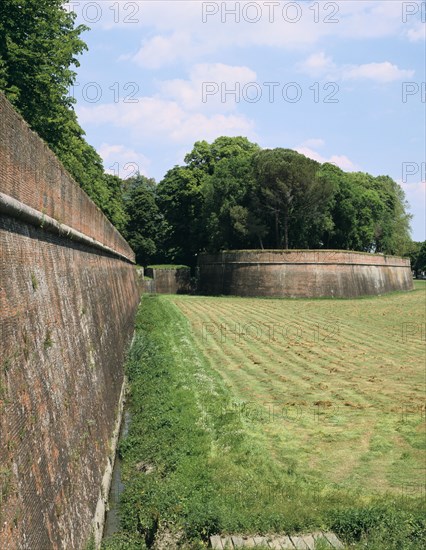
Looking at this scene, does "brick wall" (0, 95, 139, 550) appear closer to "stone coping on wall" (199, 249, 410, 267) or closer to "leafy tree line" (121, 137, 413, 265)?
"stone coping on wall" (199, 249, 410, 267)

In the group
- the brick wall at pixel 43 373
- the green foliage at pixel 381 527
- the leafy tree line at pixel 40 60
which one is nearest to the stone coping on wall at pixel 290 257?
the leafy tree line at pixel 40 60

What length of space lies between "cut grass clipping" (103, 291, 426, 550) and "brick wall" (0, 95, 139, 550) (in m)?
0.92

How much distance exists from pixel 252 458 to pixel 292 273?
3159 cm

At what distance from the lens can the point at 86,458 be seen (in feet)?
23.4

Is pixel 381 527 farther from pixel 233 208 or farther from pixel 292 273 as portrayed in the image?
pixel 233 208

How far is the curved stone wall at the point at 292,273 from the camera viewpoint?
39969 millimetres

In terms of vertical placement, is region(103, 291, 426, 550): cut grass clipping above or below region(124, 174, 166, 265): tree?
below

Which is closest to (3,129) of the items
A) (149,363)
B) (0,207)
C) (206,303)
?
(0,207)

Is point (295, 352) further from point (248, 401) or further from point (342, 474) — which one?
point (342, 474)

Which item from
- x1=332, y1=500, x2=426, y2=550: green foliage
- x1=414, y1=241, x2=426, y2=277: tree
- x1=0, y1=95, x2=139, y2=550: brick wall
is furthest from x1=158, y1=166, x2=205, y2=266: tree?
x1=332, y1=500, x2=426, y2=550: green foliage

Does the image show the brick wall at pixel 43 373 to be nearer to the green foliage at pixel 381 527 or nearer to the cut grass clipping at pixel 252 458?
the cut grass clipping at pixel 252 458

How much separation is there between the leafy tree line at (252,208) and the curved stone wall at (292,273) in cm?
295

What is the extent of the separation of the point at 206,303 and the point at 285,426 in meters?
25.5

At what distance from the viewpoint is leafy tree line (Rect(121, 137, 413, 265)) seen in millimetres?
41906
